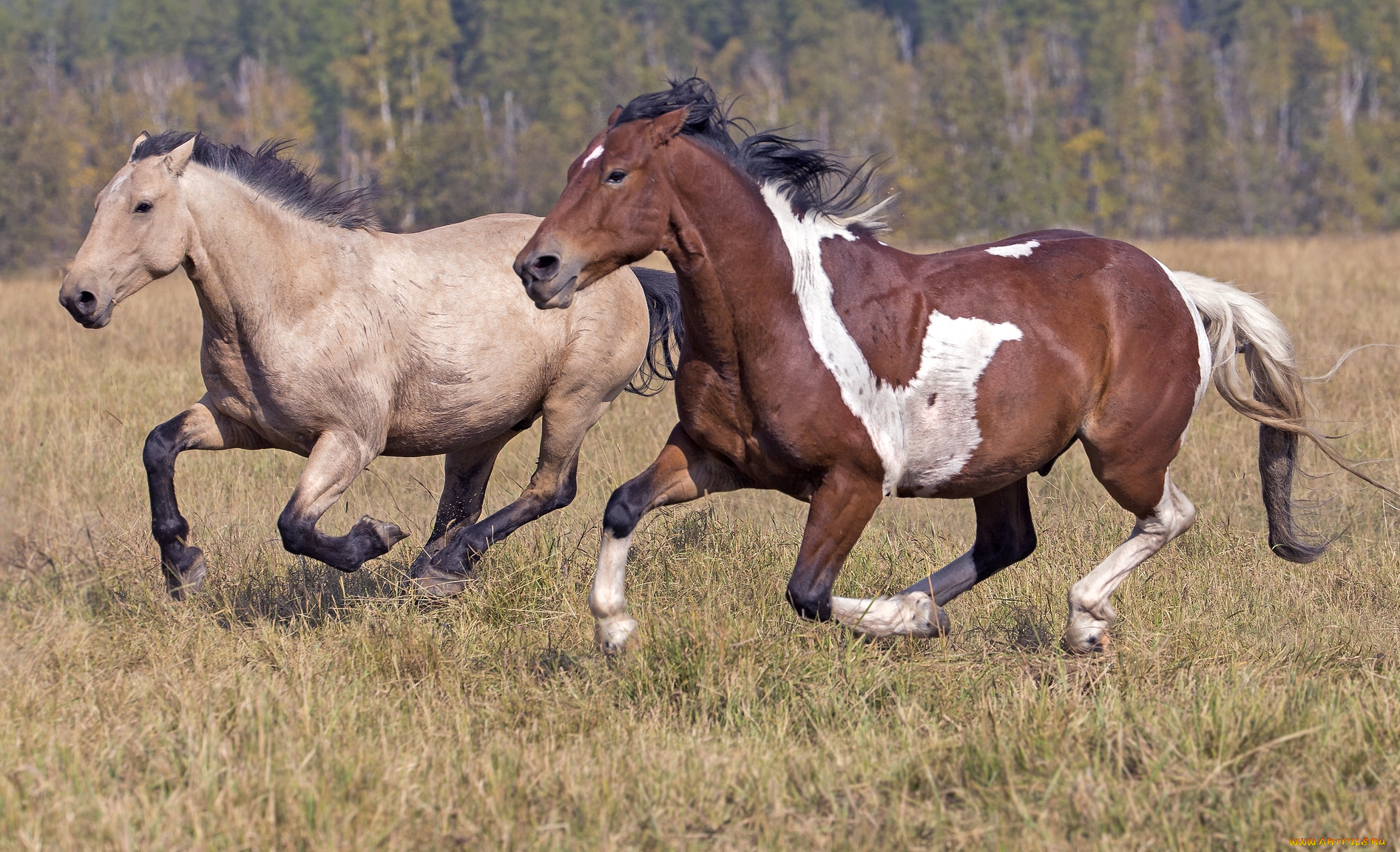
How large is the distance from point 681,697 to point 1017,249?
2.00 metres

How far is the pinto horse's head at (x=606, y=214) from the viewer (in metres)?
3.86

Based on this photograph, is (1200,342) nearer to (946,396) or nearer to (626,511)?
(946,396)

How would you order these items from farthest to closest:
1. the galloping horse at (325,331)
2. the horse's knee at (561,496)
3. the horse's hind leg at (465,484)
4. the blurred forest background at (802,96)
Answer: the blurred forest background at (802,96), the horse's hind leg at (465,484), the horse's knee at (561,496), the galloping horse at (325,331)

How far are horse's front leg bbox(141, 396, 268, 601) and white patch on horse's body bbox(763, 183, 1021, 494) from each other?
2.37 meters

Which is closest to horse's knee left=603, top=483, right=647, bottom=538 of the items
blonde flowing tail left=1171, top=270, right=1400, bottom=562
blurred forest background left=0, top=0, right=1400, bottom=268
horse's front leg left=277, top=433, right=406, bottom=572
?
horse's front leg left=277, top=433, right=406, bottom=572

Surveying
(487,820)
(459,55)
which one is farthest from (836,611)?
(459,55)

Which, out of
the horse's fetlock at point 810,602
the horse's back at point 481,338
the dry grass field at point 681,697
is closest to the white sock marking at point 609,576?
the dry grass field at point 681,697

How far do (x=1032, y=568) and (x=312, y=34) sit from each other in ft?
217

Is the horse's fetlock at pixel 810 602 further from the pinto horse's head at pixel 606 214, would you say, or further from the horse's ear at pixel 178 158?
the horse's ear at pixel 178 158

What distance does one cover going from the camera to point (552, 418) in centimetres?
598

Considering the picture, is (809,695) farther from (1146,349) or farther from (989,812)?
(1146,349)

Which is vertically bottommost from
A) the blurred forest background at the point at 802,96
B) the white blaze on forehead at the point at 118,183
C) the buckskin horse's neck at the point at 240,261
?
the blurred forest background at the point at 802,96

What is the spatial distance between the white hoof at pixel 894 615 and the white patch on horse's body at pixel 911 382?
38 centimetres

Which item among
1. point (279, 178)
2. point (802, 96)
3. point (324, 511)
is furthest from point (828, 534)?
point (802, 96)
